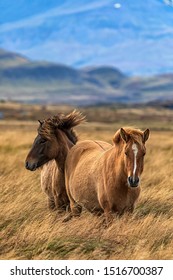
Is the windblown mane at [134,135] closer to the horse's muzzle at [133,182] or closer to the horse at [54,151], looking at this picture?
the horse's muzzle at [133,182]

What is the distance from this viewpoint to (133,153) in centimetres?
877

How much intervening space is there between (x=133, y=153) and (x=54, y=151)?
2123 millimetres

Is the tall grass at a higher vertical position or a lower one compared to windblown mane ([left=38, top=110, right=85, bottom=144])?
lower

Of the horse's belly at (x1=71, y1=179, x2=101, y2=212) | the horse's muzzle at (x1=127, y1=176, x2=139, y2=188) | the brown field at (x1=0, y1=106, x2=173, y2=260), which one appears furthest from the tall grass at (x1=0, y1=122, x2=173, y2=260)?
the horse's muzzle at (x1=127, y1=176, x2=139, y2=188)

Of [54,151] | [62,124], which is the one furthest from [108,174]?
[62,124]

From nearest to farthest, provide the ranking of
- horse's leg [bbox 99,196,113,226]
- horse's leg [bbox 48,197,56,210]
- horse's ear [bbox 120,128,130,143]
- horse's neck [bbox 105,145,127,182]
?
1. horse's ear [bbox 120,128,130,143]
2. horse's neck [bbox 105,145,127,182]
3. horse's leg [bbox 99,196,113,226]
4. horse's leg [bbox 48,197,56,210]

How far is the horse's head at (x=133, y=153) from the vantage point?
8688mm

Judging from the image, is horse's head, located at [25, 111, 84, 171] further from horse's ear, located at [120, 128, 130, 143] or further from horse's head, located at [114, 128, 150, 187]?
horse's ear, located at [120, 128, 130, 143]

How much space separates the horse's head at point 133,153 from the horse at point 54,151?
1.73m

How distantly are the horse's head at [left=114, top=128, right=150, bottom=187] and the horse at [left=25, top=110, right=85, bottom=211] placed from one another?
68.0 inches

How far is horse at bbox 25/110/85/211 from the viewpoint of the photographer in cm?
1049

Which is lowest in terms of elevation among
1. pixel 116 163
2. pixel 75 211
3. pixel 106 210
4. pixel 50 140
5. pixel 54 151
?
pixel 75 211

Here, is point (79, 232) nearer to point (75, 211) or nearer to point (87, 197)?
point (87, 197)
